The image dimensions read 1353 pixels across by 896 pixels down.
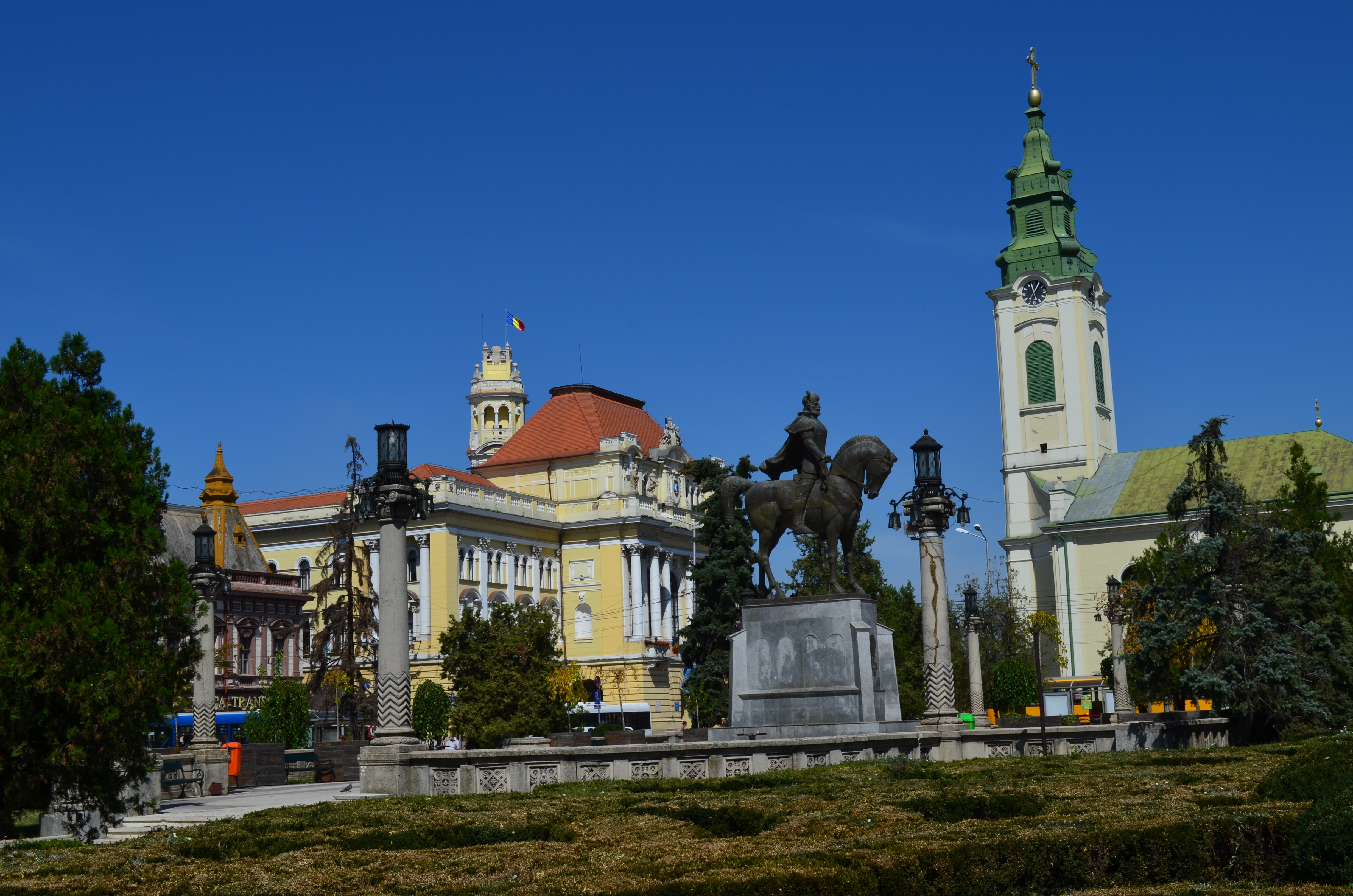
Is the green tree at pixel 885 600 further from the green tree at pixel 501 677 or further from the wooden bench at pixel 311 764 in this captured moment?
the wooden bench at pixel 311 764

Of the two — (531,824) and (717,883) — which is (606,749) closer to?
(531,824)

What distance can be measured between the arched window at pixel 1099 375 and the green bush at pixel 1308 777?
8612 cm

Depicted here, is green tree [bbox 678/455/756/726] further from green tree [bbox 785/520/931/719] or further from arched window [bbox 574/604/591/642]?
arched window [bbox 574/604/591/642]

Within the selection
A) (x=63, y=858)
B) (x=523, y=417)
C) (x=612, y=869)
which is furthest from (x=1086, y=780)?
(x=523, y=417)

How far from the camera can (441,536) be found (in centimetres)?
8406

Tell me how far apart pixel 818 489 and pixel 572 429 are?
73.6 metres

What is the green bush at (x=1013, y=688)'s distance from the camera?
209ft

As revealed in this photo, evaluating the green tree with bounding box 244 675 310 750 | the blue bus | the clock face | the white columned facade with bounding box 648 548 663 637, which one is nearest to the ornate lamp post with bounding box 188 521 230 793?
the green tree with bounding box 244 675 310 750

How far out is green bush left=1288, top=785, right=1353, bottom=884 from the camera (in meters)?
9.48

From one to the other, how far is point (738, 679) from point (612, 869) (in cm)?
1495

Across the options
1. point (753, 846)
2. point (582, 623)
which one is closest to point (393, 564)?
point (753, 846)

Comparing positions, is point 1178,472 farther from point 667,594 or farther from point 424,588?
point 424,588

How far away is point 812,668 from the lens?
2462 centimetres

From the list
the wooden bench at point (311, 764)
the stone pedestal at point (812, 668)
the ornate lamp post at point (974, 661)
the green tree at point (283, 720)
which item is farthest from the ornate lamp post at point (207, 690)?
the ornate lamp post at point (974, 661)
